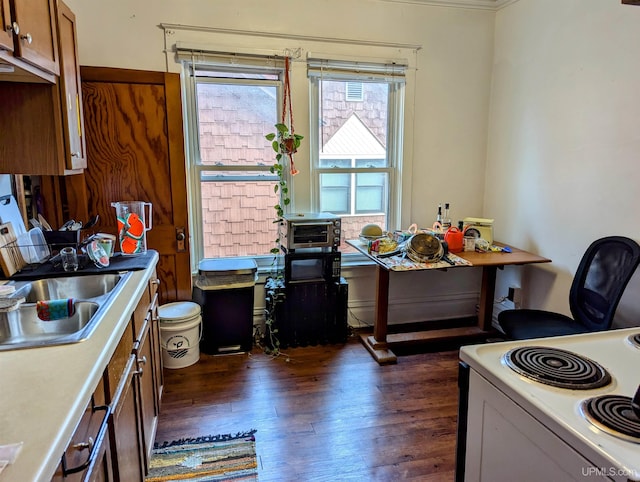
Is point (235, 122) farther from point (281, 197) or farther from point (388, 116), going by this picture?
point (388, 116)

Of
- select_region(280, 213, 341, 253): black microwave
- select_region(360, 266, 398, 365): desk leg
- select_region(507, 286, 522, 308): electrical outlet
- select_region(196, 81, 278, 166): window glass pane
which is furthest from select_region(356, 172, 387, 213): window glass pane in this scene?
select_region(507, 286, 522, 308): electrical outlet

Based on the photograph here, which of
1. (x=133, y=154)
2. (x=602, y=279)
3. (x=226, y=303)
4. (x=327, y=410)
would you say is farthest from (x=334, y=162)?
(x=602, y=279)

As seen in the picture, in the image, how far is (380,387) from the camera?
9.00 ft

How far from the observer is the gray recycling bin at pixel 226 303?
3.04m

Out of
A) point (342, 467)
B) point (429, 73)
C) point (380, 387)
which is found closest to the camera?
point (342, 467)

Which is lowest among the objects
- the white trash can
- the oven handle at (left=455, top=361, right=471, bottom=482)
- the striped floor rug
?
the striped floor rug

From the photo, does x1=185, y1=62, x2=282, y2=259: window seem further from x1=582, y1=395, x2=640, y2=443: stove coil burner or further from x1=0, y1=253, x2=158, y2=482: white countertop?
x1=582, y1=395, x2=640, y2=443: stove coil burner

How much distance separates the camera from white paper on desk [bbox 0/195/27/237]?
1.97 metres

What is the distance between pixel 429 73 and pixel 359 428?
2.78m

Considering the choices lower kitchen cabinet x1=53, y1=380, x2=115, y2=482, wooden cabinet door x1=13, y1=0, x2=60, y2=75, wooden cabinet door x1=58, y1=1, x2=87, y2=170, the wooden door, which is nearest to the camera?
lower kitchen cabinet x1=53, y1=380, x2=115, y2=482

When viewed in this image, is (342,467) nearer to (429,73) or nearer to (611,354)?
(611,354)

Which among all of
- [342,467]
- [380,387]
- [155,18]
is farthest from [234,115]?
[342,467]

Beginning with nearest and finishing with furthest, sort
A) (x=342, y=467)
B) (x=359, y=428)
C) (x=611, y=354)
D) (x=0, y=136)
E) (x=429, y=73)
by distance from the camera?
(x=611, y=354), (x=0, y=136), (x=342, y=467), (x=359, y=428), (x=429, y=73)

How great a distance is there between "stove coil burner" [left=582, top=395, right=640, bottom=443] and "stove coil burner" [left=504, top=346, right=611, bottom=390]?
0.07 m
